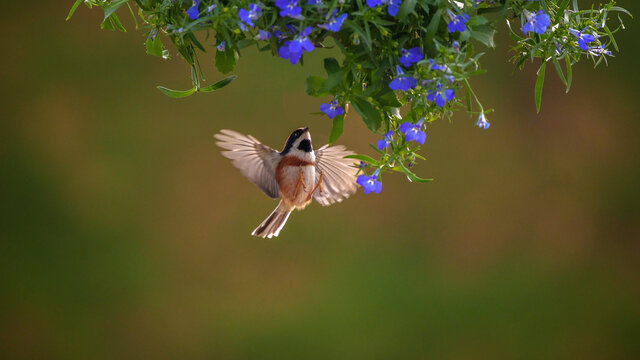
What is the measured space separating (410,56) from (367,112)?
0.38 feet

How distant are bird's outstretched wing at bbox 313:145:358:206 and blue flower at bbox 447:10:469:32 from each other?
46 cm

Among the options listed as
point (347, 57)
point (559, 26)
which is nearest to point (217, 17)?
point (347, 57)

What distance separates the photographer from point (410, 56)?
0.95 meters

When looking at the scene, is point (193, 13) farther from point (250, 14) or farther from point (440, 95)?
point (440, 95)

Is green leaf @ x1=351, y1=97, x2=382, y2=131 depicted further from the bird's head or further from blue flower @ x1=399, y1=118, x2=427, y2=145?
the bird's head

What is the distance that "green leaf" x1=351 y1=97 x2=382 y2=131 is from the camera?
1010mm

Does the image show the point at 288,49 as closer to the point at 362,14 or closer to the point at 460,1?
the point at 362,14

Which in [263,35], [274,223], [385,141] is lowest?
[274,223]

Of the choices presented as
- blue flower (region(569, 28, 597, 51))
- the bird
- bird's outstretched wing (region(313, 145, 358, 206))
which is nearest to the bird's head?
the bird

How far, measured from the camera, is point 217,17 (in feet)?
3.14

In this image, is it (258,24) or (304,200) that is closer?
(258,24)

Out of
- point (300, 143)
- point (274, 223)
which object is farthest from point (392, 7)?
point (274, 223)

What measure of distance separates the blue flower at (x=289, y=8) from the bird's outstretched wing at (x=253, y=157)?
16.7 inches

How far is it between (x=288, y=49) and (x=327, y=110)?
12cm
